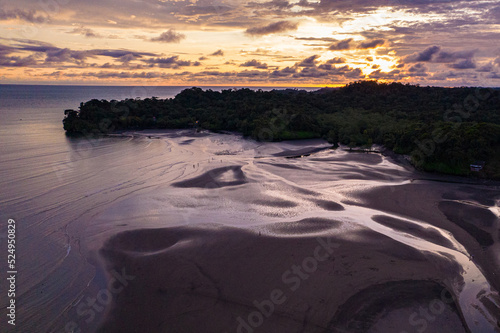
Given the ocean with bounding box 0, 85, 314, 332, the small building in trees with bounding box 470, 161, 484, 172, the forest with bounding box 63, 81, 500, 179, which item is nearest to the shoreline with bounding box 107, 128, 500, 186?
the forest with bounding box 63, 81, 500, 179

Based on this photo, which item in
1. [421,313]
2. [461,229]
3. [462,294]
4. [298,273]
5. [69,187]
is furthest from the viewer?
[69,187]

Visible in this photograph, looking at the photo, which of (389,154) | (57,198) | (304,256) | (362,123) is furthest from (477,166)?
(57,198)

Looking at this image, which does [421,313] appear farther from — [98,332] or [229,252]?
[98,332]

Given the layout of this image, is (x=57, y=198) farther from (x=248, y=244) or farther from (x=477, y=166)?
(x=477, y=166)

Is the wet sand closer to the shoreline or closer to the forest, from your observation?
the shoreline

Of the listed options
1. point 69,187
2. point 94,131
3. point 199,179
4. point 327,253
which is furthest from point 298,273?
point 94,131

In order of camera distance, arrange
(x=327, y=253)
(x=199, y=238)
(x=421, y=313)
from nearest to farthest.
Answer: (x=421, y=313), (x=327, y=253), (x=199, y=238)

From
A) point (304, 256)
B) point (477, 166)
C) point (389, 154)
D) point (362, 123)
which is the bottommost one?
point (389, 154)
